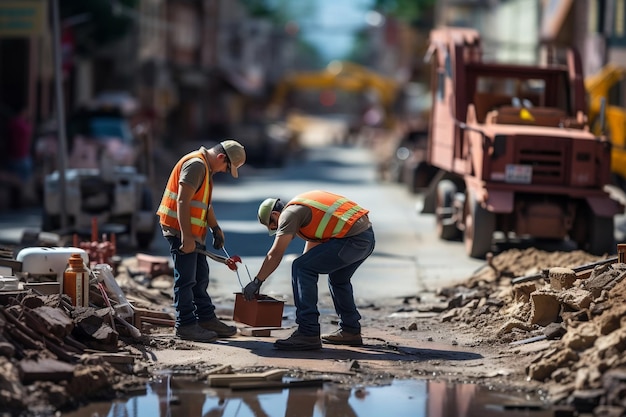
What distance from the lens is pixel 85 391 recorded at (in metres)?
8.12

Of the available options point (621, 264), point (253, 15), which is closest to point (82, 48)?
point (621, 264)

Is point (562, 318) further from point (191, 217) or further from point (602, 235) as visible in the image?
point (602, 235)

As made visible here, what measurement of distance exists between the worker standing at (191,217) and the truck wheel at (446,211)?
30.0ft

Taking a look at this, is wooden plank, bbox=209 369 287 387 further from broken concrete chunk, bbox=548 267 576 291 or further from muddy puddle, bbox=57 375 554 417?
broken concrete chunk, bbox=548 267 576 291

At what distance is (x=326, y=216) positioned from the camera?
9656 millimetres

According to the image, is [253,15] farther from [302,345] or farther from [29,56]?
[302,345]

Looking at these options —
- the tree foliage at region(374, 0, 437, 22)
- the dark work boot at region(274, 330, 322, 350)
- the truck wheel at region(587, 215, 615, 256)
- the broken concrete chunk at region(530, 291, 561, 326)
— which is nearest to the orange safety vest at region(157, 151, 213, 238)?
the dark work boot at region(274, 330, 322, 350)

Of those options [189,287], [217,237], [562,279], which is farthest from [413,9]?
[189,287]

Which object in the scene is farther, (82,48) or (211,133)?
(211,133)

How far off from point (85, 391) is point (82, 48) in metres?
31.8

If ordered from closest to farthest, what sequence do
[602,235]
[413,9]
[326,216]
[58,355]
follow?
[58,355] < [326,216] < [602,235] < [413,9]

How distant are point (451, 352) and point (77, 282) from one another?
10.0ft

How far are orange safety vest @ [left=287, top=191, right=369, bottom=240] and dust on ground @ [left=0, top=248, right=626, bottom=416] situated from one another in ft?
3.14

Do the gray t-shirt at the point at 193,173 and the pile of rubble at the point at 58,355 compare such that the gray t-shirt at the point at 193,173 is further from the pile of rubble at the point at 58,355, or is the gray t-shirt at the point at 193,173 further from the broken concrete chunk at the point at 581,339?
the broken concrete chunk at the point at 581,339
